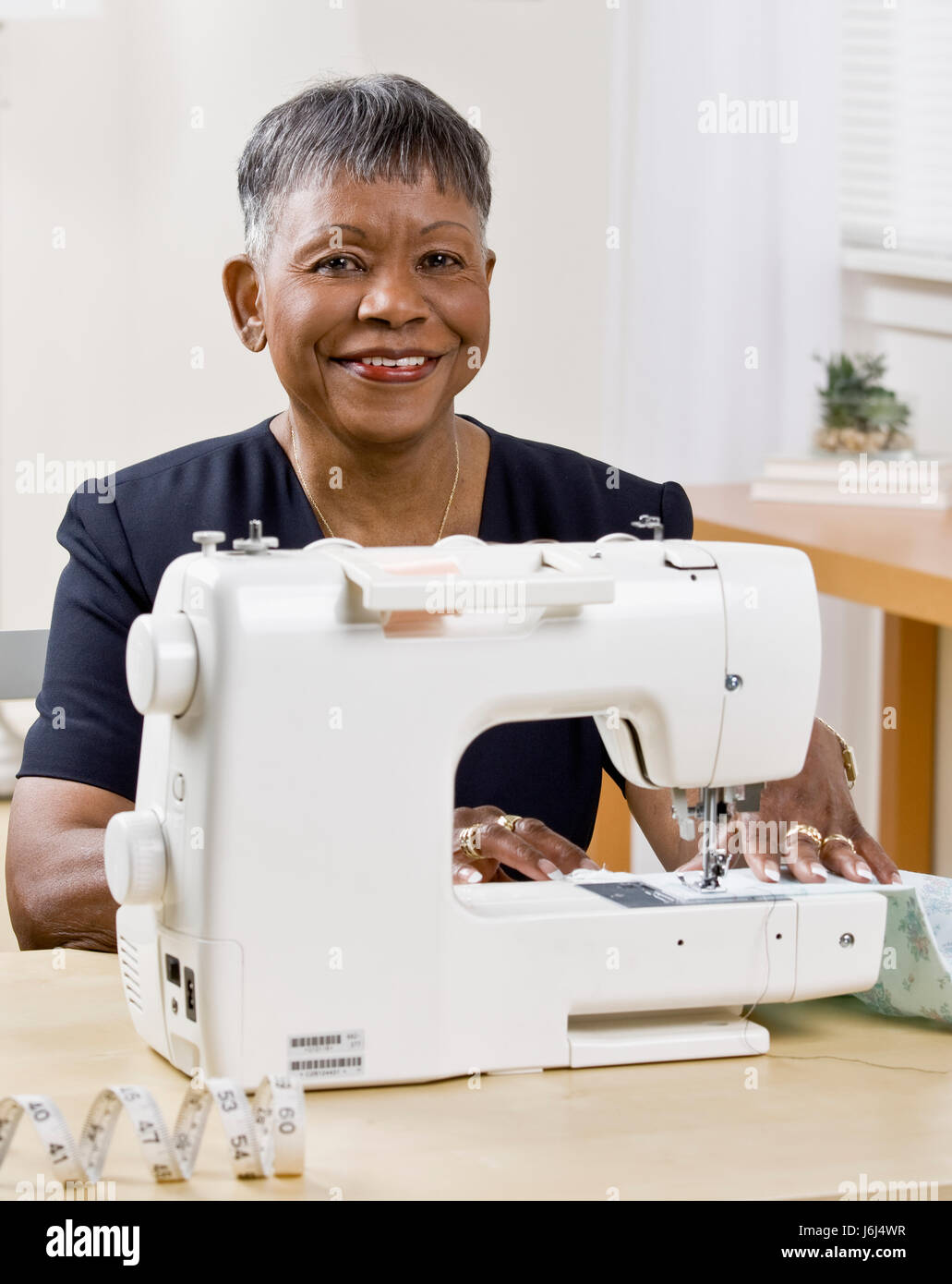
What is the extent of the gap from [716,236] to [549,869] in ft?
7.86

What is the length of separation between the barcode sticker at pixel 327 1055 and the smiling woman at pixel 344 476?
258 millimetres

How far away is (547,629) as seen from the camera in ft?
3.52

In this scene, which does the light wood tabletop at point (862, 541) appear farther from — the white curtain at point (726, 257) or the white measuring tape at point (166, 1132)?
the white measuring tape at point (166, 1132)

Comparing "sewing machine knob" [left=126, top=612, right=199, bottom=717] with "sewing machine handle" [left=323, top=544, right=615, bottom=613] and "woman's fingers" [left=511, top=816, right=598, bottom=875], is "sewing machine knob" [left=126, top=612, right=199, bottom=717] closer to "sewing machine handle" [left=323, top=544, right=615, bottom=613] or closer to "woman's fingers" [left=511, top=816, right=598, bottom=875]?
"sewing machine handle" [left=323, top=544, right=615, bottom=613]

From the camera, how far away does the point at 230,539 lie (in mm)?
1658

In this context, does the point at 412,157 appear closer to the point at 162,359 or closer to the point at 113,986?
the point at 113,986

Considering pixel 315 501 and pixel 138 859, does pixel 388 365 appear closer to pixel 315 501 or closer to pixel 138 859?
pixel 315 501

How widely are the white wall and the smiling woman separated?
1.69 meters

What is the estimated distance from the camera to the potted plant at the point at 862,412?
3010 mm

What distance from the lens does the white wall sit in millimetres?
3309

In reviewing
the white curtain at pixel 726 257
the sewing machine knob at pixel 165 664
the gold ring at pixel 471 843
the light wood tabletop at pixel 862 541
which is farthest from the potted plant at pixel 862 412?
the sewing machine knob at pixel 165 664

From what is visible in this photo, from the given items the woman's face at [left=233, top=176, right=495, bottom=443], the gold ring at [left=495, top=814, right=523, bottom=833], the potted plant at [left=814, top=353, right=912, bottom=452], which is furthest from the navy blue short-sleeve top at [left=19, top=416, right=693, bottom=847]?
the potted plant at [left=814, top=353, right=912, bottom=452]
